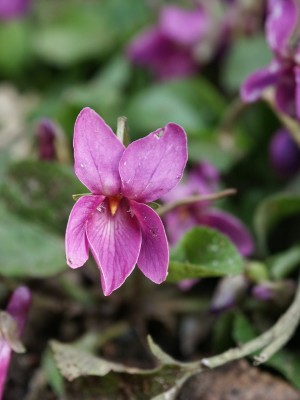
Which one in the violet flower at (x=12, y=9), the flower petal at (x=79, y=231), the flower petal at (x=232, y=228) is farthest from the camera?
the violet flower at (x=12, y=9)

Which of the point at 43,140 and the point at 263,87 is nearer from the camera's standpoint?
the point at 263,87

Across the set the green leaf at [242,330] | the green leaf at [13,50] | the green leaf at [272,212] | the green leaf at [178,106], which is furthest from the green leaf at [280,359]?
the green leaf at [13,50]

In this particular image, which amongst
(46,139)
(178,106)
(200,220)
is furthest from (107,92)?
(200,220)

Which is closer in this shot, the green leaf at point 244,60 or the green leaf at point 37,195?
the green leaf at point 37,195

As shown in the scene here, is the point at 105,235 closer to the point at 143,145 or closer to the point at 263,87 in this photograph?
the point at 143,145

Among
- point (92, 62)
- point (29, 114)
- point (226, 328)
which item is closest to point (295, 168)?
point (226, 328)

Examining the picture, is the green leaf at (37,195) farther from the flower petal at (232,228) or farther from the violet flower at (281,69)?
the violet flower at (281,69)

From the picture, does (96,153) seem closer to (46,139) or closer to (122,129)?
(122,129)

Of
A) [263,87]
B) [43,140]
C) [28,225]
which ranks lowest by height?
[28,225]
